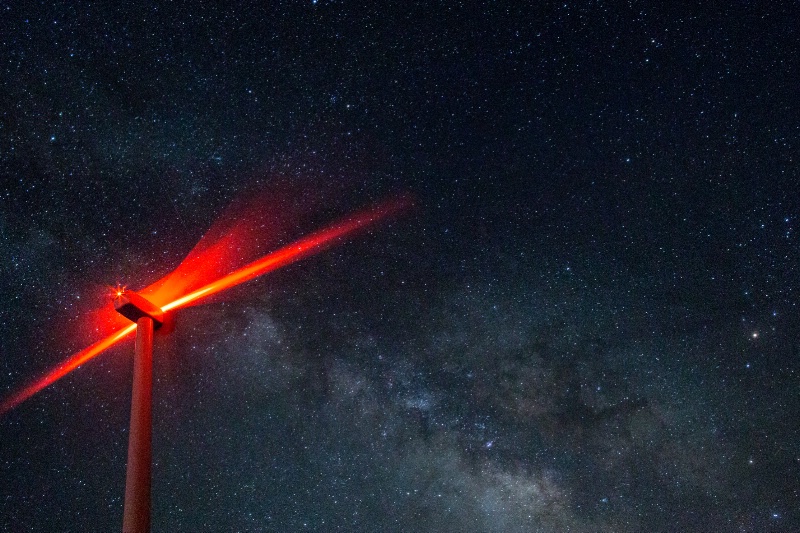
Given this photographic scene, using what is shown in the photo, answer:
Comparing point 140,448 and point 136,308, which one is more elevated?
point 136,308

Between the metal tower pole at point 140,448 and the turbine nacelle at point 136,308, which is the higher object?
the turbine nacelle at point 136,308

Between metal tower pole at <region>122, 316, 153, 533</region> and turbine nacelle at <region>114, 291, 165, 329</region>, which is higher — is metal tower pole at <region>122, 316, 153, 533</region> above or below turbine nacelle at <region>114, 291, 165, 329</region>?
below

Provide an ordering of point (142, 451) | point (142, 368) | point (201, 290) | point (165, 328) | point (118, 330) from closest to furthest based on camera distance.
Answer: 1. point (142, 451)
2. point (142, 368)
3. point (165, 328)
4. point (201, 290)
5. point (118, 330)

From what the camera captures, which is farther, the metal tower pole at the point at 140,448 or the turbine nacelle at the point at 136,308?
the turbine nacelle at the point at 136,308

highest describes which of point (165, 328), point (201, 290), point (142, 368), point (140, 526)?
point (201, 290)

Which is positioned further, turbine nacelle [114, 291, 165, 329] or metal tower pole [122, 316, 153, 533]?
turbine nacelle [114, 291, 165, 329]

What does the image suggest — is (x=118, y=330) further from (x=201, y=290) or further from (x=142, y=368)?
(x=142, y=368)

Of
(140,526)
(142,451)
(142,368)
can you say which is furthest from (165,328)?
(140,526)

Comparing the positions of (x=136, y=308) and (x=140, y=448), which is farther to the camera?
(x=136, y=308)
